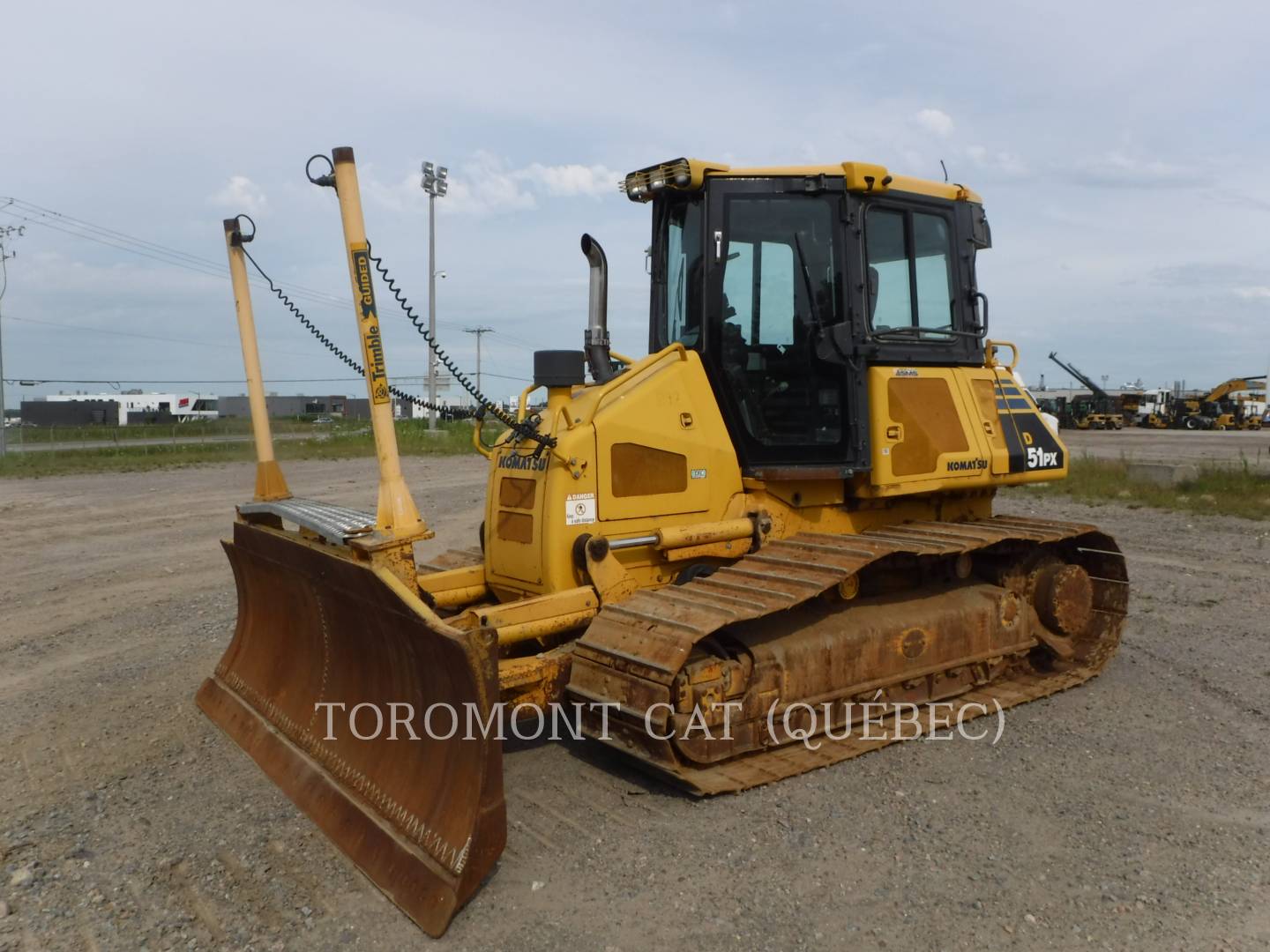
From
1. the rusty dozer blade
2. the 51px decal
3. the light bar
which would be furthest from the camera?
the 51px decal

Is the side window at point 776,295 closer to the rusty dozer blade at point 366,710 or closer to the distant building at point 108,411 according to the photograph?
the rusty dozer blade at point 366,710

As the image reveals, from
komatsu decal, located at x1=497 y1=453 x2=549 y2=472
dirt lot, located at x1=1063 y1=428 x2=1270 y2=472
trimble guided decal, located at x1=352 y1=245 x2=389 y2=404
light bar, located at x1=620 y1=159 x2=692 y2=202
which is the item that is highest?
light bar, located at x1=620 y1=159 x2=692 y2=202

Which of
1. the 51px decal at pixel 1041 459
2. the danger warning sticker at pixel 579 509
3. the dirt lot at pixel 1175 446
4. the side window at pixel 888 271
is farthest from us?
the dirt lot at pixel 1175 446

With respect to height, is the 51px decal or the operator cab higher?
the operator cab

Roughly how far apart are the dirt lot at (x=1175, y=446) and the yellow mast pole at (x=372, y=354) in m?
22.6

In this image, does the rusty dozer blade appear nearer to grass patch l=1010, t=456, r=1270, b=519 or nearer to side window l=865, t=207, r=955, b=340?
side window l=865, t=207, r=955, b=340

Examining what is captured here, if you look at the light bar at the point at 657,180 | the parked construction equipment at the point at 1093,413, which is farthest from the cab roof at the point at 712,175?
the parked construction equipment at the point at 1093,413

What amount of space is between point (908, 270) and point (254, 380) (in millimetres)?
3895

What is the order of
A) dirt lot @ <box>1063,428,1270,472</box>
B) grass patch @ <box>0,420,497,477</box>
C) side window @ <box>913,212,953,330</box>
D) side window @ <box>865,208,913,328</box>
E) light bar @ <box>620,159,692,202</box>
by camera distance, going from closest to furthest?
light bar @ <box>620,159,692,202</box>, side window @ <box>865,208,913,328</box>, side window @ <box>913,212,953,330</box>, grass patch @ <box>0,420,497,477</box>, dirt lot @ <box>1063,428,1270,472</box>

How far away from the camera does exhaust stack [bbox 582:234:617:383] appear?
5.77 m

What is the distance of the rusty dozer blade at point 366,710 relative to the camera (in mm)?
3707

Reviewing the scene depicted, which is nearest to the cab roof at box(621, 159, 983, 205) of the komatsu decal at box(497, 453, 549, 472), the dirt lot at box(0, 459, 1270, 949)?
the komatsu decal at box(497, 453, 549, 472)

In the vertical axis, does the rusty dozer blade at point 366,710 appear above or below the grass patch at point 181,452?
below

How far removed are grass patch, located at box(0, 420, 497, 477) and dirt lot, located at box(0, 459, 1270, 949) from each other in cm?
1809
